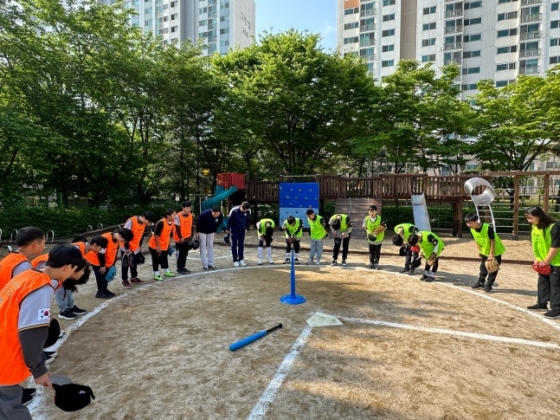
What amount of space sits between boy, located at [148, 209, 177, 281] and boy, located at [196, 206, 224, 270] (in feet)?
3.11

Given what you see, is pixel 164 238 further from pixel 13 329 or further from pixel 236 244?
pixel 13 329

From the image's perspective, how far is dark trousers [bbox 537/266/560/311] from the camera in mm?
5734

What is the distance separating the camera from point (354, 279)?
329 inches

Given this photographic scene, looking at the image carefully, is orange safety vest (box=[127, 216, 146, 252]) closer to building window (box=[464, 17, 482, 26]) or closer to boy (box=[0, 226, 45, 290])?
boy (box=[0, 226, 45, 290])

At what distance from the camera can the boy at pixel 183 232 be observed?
8.71 m

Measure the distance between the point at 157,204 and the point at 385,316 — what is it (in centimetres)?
1931

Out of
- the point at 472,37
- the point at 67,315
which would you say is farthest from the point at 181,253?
the point at 472,37

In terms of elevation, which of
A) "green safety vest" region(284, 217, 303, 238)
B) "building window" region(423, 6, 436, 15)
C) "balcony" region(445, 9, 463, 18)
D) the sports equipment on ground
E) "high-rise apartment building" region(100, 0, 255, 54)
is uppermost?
"high-rise apartment building" region(100, 0, 255, 54)

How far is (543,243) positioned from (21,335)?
748 cm

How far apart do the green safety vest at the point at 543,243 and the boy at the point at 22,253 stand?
299 inches

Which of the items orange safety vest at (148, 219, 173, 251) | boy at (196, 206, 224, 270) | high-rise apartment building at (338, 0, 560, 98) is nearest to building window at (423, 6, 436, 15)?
high-rise apartment building at (338, 0, 560, 98)

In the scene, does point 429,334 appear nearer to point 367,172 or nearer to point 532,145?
point 532,145

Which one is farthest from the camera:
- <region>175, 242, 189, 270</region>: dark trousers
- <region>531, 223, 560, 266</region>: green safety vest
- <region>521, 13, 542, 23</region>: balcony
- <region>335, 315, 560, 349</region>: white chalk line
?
<region>521, 13, 542, 23</region>: balcony

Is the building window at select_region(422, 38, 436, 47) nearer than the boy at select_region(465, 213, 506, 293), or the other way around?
the boy at select_region(465, 213, 506, 293)
